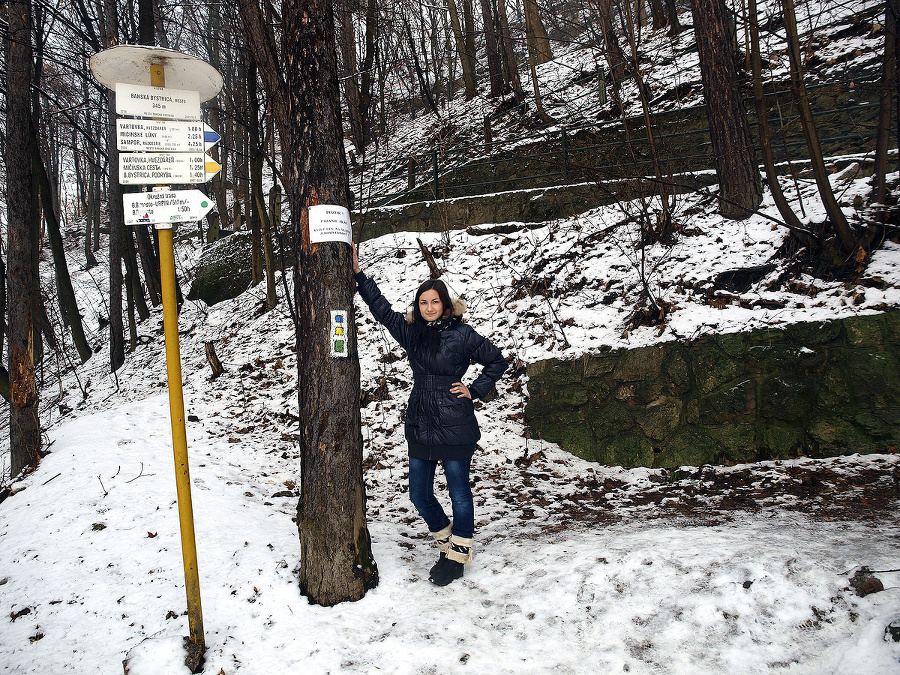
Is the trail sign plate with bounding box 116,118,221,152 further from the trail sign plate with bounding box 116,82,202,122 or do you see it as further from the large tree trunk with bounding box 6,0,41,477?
the large tree trunk with bounding box 6,0,41,477

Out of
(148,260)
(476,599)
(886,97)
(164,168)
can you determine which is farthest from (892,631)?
(148,260)

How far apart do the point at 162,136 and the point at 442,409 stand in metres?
2.12

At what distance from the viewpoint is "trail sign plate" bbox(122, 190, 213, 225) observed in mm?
2404

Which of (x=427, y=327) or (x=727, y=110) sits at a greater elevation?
(x=727, y=110)

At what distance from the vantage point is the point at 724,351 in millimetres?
4910

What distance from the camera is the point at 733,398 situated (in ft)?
15.6

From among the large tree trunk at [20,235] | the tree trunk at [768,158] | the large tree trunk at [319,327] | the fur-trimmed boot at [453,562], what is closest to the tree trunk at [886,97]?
the tree trunk at [768,158]

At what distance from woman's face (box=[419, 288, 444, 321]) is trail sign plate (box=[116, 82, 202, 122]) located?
159 centimetres

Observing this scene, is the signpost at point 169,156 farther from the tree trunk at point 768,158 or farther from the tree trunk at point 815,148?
the tree trunk at point 768,158

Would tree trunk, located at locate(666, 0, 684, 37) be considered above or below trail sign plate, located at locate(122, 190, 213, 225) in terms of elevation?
above

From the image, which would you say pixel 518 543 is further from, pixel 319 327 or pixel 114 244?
pixel 114 244

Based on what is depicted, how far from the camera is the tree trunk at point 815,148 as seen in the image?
4.66 metres

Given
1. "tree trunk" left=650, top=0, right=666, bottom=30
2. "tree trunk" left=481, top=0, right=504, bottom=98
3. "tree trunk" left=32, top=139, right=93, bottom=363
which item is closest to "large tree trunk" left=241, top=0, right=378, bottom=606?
"tree trunk" left=32, top=139, right=93, bottom=363

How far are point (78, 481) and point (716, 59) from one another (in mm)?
8153
